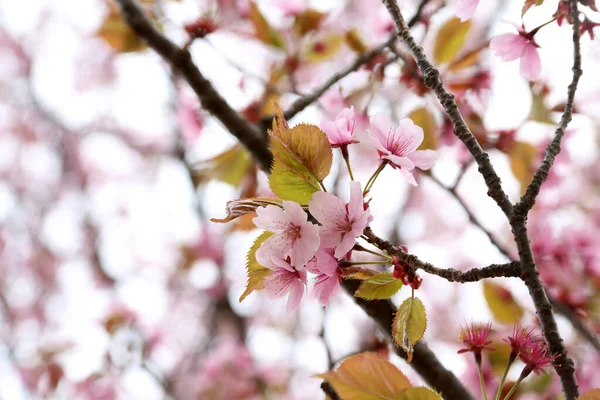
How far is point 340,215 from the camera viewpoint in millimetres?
490

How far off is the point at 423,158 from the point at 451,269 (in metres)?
0.13

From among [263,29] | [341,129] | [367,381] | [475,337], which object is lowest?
[367,381]

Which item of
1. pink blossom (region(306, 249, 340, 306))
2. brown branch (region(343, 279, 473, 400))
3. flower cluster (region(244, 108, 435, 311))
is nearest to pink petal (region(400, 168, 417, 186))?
flower cluster (region(244, 108, 435, 311))

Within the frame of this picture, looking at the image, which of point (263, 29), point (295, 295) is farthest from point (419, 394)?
point (263, 29)

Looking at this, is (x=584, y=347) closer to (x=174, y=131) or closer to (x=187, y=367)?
(x=187, y=367)

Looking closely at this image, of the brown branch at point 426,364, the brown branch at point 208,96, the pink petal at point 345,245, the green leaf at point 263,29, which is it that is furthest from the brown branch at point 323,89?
the pink petal at point 345,245

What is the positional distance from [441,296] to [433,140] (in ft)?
8.14

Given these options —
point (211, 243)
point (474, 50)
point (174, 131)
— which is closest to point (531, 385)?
point (474, 50)

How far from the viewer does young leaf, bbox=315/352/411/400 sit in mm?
462

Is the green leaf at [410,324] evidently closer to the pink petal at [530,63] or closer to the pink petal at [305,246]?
the pink petal at [305,246]

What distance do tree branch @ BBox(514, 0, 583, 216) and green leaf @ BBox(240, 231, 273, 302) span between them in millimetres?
248

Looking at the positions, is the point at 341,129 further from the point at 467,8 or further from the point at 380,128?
the point at 467,8

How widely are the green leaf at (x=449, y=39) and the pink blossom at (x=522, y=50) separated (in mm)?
316

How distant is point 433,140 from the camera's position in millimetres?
910
